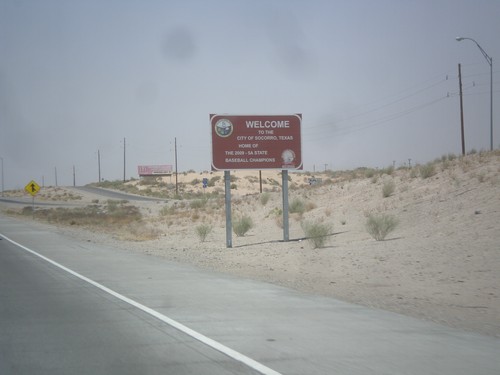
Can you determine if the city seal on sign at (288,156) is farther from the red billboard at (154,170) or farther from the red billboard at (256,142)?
the red billboard at (154,170)

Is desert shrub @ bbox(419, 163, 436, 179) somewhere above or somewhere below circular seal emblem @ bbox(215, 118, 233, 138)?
below

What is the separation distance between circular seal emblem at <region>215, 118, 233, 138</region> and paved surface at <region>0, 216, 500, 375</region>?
500 inches

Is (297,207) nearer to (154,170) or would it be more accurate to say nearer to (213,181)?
(213,181)

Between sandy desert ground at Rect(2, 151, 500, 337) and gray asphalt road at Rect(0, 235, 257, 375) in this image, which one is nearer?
gray asphalt road at Rect(0, 235, 257, 375)

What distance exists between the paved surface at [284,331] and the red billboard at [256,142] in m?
12.4

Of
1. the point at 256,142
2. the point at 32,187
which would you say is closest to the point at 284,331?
the point at 256,142

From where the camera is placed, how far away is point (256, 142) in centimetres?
2894

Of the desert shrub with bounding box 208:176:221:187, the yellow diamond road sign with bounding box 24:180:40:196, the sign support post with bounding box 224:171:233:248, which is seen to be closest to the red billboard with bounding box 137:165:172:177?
the desert shrub with bounding box 208:176:221:187

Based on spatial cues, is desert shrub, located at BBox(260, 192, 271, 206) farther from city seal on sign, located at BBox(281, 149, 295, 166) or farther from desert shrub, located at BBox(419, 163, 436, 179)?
city seal on sign, located at BBox(281, 149, 295, 166)

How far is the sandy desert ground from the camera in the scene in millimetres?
13773

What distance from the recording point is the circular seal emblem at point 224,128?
93.2ft

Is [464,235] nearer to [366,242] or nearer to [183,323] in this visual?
[366,242]

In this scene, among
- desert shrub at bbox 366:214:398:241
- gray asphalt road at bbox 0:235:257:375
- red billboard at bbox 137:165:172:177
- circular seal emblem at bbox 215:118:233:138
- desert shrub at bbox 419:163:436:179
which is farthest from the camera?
red billboard at bbox 137:165:172:177

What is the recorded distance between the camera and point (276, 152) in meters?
29.2
